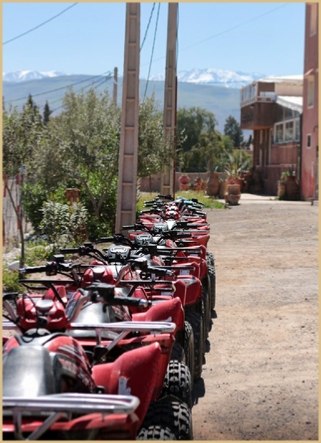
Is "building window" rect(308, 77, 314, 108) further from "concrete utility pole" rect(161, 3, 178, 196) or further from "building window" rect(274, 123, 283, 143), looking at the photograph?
"concrete utility pole" rect(161, 3, 178, 196)

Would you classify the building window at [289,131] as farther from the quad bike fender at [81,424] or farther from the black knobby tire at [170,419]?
the quad bike fender at [81,424]

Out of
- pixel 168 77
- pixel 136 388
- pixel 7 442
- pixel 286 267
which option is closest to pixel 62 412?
pixel 7 442

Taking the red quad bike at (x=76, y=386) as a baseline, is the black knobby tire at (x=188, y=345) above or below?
below

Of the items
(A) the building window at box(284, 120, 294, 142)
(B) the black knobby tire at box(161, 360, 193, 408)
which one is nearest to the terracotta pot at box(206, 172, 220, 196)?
(A) the building window at box(284, 120, 294, 142)

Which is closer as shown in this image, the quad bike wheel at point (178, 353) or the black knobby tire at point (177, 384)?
the black knobby tire at point (177, 384)

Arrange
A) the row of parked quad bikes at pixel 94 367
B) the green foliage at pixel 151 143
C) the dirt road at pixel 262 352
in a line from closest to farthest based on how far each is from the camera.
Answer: the row of parked quad bikes at pixel 94 367, the dirt road at pixel 262 352, the green foliage at pixel 151 143

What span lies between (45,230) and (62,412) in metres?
11.2

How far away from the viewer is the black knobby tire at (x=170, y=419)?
3.79m

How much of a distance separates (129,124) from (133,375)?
10934 millimetres

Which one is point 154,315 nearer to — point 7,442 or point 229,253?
point 7,442

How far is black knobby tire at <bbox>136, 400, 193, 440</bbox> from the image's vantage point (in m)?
3.79

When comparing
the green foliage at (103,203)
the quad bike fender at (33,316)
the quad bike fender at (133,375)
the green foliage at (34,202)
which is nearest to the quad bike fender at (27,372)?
the quad bike fender at (33,316)

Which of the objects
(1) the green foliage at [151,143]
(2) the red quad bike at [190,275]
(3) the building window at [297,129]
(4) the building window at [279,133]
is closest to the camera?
(2) the red quad bike at [190,275]

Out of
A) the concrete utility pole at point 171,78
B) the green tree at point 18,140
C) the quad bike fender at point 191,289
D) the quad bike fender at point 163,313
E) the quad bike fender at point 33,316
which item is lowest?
the quad bike fender at point 191,289
